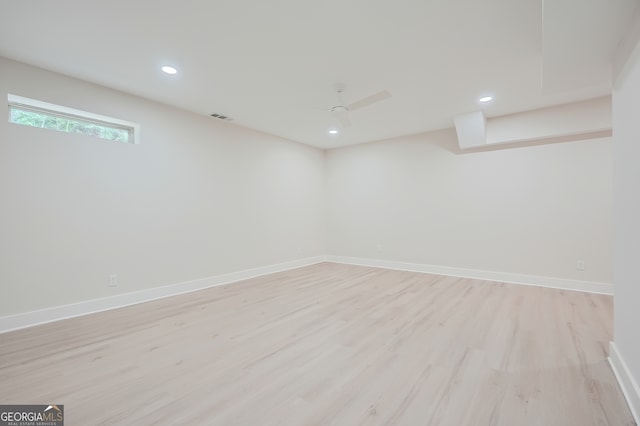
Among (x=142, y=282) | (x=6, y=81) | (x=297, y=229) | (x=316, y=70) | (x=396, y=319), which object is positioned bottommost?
(x=396, y=319)

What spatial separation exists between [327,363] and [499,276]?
3.83 meters

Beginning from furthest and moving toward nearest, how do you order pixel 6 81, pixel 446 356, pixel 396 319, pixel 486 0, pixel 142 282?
1. pixel 142 282
2. pixel 396 319
3. pixel 6 81
4. pixel 446 356
5. pixel 486 0

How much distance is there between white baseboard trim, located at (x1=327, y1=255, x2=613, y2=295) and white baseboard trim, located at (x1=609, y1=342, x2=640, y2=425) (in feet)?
8.02

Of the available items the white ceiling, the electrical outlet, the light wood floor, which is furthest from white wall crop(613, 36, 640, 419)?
the electrical outlet

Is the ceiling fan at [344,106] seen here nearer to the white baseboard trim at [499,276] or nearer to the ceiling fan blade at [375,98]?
the ceiling fan blade at [375,98]

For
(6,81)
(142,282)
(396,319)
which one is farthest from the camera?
(142,282)

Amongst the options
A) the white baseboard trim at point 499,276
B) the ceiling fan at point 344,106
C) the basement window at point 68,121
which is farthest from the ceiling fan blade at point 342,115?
the white baseboard trim at point 499,276

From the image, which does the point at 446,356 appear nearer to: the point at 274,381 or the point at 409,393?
the point at 409,393

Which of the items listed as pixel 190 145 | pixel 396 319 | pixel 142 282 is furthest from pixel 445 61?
pixel 142 282

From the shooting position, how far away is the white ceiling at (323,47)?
6.63 feet

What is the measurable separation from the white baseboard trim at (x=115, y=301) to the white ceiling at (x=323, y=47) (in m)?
2.57

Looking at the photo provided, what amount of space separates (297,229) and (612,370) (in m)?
4.84

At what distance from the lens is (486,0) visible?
6.55 feet

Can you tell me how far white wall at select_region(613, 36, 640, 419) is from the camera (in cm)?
155
